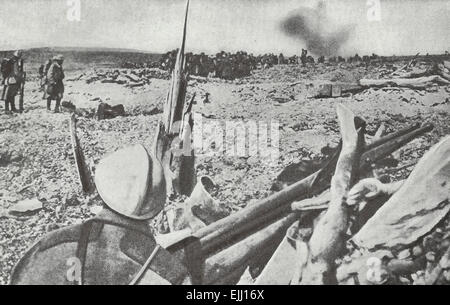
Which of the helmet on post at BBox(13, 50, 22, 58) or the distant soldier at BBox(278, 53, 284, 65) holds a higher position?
the distant soldier at BBox(278, 53, 284, 65)

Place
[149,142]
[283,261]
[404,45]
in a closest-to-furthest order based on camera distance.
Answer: [283,261] < [149,142] < [404,45]

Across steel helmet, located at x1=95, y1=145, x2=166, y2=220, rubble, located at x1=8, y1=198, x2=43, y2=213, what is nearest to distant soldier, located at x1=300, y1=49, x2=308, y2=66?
steel helmet, located at x1=95, y1=145, x2=166, y2=220

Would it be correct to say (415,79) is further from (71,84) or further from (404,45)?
(71,84)

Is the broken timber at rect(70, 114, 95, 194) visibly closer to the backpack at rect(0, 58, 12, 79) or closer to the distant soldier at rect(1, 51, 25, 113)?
the distant soldier at rect(1, 51, 25, 113)

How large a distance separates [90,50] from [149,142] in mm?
1396

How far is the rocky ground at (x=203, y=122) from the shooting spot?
6102 millimetres

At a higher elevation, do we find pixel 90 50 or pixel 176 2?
pixel 176 2

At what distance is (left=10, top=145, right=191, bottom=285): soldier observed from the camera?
5738 mm

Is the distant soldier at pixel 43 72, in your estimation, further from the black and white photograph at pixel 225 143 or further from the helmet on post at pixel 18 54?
the helmet on post at pixel 18 54

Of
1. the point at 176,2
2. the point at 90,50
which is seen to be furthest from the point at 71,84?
the point at 176,2

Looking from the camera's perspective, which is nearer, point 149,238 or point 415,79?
point 149,238

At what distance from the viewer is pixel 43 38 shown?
255 inches

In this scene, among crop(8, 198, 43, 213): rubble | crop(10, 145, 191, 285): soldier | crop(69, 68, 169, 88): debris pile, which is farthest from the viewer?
crop(69, 68, 169, 88): debris pile

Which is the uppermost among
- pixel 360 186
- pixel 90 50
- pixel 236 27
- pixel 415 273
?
pixel 236 27
